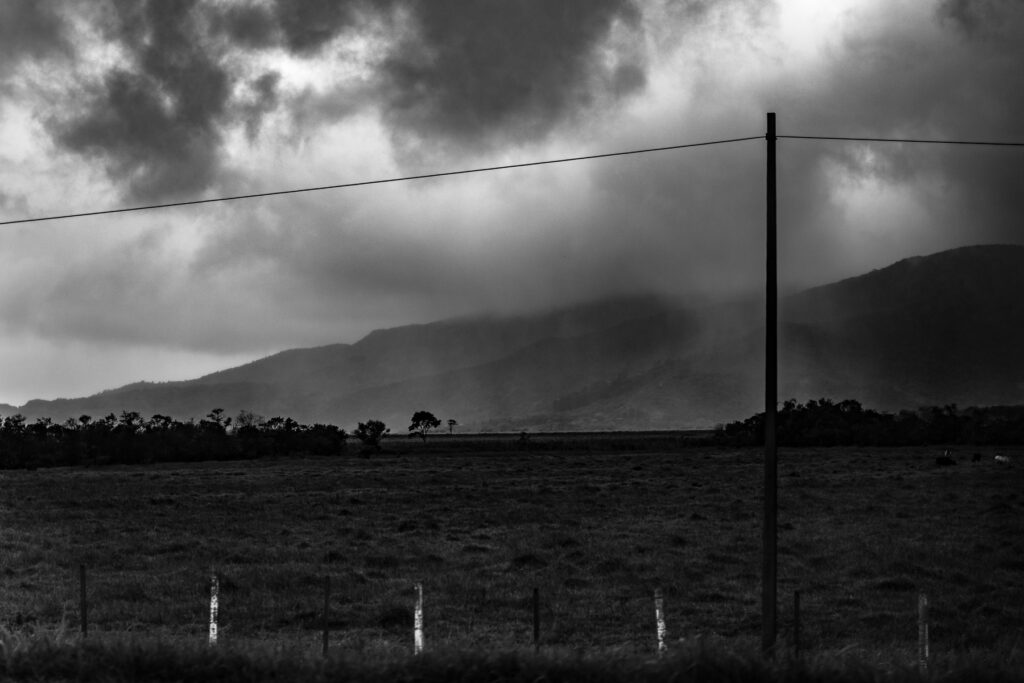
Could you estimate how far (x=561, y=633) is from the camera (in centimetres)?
2455

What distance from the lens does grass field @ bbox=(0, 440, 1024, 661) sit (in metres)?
24.9

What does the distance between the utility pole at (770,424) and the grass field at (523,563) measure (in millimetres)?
1151

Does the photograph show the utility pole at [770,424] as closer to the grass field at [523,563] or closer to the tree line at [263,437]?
the grass field at [523,563]

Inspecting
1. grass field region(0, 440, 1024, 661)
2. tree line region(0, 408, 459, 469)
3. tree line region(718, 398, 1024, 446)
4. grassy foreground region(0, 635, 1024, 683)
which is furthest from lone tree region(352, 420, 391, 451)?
grassy foreground region(0, 635, 1024, 683)

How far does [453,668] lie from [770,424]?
834 cm

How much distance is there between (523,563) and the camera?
35.0 m

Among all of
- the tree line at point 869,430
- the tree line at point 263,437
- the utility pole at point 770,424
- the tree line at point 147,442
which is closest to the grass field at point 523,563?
the utility pole at point 770,424

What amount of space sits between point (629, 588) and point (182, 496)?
140ft

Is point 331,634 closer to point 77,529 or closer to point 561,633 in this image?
point 561,633

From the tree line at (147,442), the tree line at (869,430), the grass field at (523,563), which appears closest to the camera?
the grass field at (523,563)

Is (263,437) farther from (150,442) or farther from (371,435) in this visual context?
(371,435)

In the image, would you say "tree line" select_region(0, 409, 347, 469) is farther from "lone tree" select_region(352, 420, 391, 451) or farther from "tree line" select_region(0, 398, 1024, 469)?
"lone tree" select_region(352, 420, 391, 451)

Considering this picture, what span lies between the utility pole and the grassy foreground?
2634mm

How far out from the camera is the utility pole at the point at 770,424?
1889 cm
